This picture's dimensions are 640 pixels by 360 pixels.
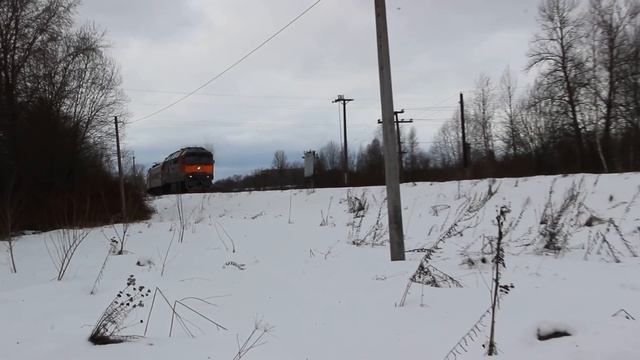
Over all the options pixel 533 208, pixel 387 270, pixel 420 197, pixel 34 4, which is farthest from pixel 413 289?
pixel 34 4

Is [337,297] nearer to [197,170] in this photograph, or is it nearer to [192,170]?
[192,170]

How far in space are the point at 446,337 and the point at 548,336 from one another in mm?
753

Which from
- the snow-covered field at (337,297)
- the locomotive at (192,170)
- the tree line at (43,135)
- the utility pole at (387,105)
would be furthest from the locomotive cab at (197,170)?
the utility pole at (387,105)

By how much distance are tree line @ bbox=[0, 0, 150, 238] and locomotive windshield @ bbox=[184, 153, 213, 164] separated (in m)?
8.99

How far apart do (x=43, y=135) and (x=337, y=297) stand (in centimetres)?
1952

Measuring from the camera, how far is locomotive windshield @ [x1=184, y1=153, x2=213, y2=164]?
118 ft

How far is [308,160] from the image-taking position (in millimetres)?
29984

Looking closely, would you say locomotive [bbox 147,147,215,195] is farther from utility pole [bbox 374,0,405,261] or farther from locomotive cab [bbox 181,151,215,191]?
utility pole [bbox 374,0,405,261]

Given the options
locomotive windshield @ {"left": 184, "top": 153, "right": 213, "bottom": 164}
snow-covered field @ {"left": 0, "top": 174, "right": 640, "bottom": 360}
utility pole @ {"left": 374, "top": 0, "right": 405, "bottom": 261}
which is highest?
locomotive windshield @ {"left": 184, "top": 153, "right": 213, "bottom": 164}

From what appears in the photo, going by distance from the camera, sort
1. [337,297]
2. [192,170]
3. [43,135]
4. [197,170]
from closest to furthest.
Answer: [337,297], [43,135], [192,170], [197,170]

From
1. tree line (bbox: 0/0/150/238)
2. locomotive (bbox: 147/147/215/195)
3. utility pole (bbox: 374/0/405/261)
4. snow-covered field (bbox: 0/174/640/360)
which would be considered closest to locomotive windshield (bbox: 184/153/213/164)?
locomotive (bbox: 147/147/215/195)

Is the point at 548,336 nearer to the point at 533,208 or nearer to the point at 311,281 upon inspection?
the point at 311,281

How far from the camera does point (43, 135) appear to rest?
20.9 meters

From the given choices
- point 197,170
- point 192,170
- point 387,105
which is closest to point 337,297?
point 387,105
